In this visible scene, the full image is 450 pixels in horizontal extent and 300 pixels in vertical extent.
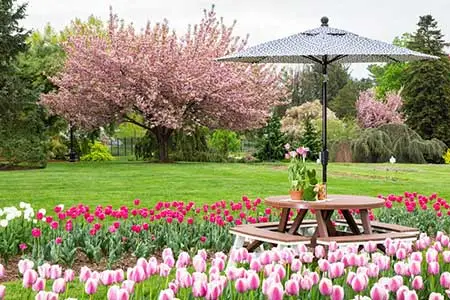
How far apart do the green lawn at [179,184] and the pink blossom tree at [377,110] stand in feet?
73.5

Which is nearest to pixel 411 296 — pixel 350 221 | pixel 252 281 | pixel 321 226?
pixel 252 281

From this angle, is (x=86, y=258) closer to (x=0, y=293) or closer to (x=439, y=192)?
(x=0, y=293)

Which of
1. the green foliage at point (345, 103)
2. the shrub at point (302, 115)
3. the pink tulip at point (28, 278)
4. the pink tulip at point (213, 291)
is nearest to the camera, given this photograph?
the pink tulip at point (213, 291)

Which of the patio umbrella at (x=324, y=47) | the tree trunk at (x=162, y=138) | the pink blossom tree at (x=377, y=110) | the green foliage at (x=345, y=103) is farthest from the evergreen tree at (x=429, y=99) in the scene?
the patio umbrella at (x=324, y=47)

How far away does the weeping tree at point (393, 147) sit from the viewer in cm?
3128

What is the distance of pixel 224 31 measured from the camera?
31219 millimetres

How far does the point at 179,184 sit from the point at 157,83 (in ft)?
36.2

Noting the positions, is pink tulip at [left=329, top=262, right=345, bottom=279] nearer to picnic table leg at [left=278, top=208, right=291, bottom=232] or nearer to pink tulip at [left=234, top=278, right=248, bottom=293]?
pink tulip at [left=234, top=278, right=248, bottom=293]

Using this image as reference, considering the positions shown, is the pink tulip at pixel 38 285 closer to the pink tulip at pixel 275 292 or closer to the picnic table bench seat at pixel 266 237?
the pink tulip at pixel 275 292

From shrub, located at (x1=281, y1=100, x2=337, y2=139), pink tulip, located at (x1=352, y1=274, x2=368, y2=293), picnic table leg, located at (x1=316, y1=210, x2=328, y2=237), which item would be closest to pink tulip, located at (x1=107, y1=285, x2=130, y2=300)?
pink tulip, located at (x1=352, y1=274, x2=368, y2=293)

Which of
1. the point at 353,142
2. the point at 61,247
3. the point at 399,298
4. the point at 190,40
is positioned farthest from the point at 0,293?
the point at 353,142

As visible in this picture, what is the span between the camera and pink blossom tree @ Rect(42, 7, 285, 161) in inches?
1098

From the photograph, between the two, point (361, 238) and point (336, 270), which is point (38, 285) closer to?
point (336, 270)

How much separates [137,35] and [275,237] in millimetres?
24234
